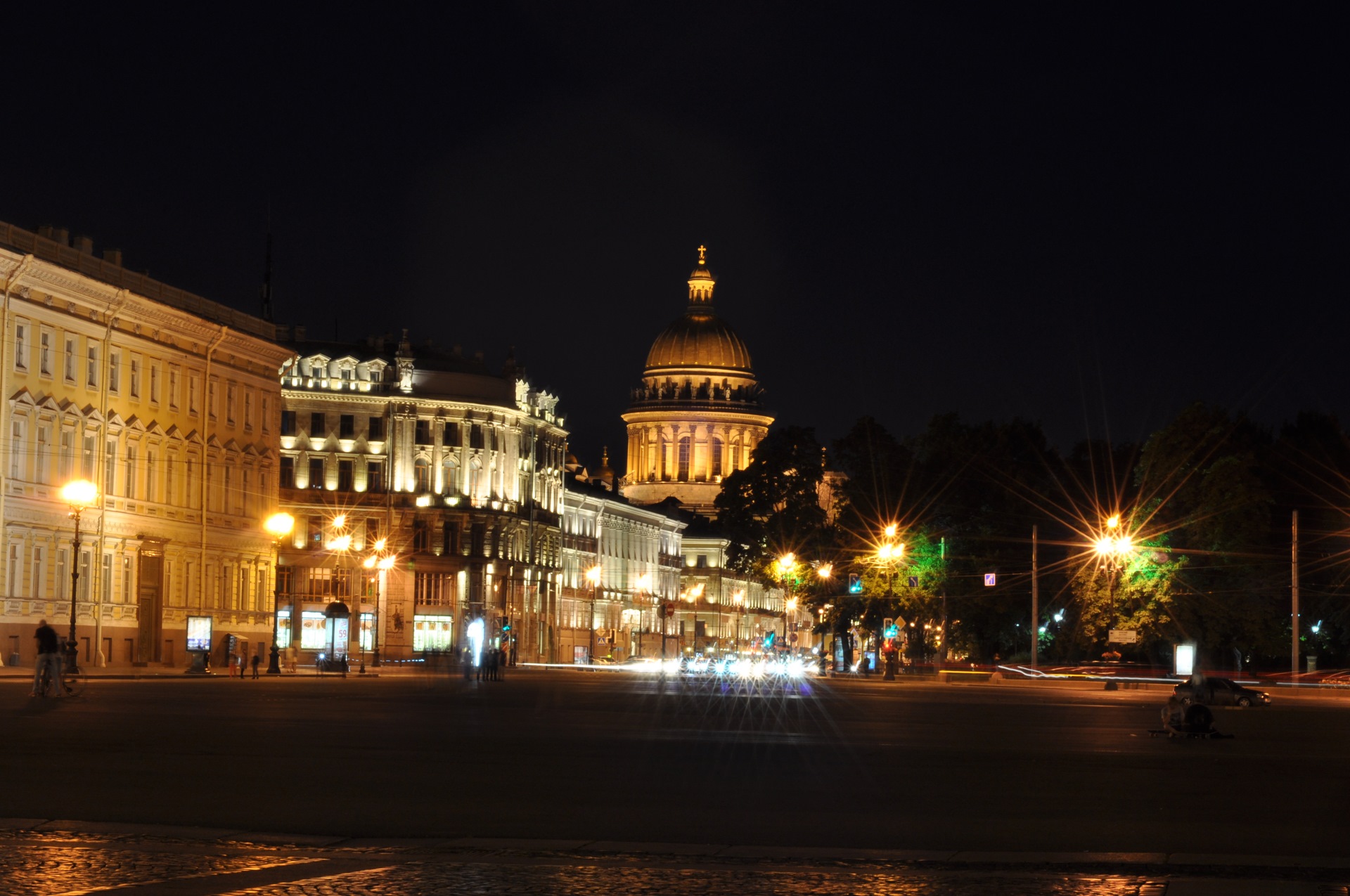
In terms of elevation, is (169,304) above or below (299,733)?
above

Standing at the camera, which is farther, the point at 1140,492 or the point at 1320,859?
the point at 1140,492

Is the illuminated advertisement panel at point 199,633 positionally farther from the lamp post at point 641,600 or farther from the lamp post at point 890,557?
the lamp post at point 641,600

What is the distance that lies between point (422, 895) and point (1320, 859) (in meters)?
6.98

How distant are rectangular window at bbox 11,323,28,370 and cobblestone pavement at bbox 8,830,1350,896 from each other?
5895 cm

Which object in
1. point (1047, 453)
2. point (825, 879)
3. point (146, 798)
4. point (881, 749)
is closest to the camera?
point (825, 879)

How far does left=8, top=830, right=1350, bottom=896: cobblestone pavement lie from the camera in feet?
43.7

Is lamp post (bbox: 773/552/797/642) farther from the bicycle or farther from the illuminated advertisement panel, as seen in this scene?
the bicycle

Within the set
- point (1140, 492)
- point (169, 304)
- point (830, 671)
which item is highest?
point (169, 304)

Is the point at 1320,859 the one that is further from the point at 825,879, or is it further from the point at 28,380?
the point at 28,380

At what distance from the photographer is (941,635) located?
106 meters

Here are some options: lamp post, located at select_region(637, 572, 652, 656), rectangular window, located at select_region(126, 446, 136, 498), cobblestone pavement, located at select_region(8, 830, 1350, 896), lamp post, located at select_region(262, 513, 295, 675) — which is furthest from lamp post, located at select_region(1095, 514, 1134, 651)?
lamp post, located at select_region(637, 572, 652, 656)

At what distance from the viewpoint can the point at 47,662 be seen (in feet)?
143

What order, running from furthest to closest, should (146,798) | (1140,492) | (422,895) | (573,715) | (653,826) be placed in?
(1140,492) < (573,715) < (146,798) < (653,826) < (422,895)

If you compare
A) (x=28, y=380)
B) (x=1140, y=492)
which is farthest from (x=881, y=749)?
(x=1140, y=492)
